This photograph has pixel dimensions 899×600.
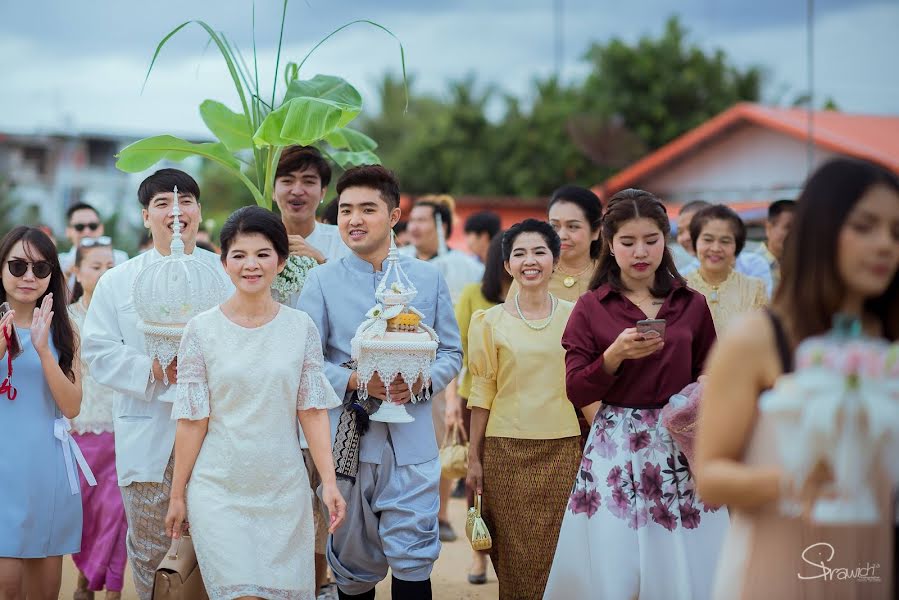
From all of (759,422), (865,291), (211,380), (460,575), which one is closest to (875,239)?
(865,291)

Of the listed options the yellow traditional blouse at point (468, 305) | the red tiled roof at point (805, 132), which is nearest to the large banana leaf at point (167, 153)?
the yellow traditional blouse at point (468, 305)

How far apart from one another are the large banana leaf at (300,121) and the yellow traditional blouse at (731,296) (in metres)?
2.67

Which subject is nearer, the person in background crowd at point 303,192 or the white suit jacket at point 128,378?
the white suit jacket at point 128,378

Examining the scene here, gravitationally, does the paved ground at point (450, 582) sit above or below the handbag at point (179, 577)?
Answer: below

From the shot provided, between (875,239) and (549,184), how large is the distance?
29798 millimetres

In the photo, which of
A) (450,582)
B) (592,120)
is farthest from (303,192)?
(592,120)

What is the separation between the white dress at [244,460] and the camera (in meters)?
4.66

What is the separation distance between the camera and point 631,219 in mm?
5047

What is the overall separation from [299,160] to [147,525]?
7.38 feet

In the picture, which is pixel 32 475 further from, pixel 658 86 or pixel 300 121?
pixel 658 86

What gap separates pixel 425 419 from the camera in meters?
5.50

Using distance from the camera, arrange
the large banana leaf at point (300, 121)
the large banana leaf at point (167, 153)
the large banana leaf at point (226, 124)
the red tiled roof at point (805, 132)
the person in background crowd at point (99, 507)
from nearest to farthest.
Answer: the large banana leaf at point (300, 121), the large banana leaf at point (167, 153), the large banana leaf at point (226, 124), the person in background crowd at point (99, 507), the red tiled roof at point (805, 132)

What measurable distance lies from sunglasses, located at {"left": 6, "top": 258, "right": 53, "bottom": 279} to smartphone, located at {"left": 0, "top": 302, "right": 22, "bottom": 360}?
18cm

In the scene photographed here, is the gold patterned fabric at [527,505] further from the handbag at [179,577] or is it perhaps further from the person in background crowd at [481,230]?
the person in background crowd at [481,230]
